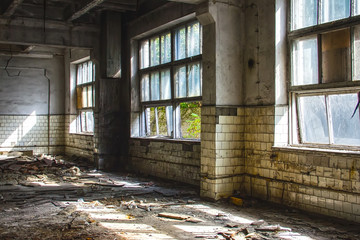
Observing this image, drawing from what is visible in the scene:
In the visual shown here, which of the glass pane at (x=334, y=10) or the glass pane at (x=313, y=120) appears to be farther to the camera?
the glass pane at (x=313, y=120)

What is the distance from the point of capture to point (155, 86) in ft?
33.8

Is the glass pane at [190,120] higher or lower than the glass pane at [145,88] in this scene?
lower

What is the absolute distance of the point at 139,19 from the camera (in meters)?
10.7

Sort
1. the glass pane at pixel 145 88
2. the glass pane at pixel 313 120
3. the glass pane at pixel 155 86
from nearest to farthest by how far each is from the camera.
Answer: the glass pane at pixel 313 120 → the glass pane at pixel 155 86 → the glass pane at pixel 145 88

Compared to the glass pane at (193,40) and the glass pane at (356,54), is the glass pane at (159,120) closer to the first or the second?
the glass pane at (193,40)

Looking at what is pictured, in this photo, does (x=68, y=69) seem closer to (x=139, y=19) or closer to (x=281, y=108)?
(x=139, y=19)

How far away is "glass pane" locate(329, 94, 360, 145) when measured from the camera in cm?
571

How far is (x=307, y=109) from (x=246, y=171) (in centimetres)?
166

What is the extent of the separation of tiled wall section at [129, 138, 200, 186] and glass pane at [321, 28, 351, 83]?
3.37 meters

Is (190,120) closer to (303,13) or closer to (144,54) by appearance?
(144,54)

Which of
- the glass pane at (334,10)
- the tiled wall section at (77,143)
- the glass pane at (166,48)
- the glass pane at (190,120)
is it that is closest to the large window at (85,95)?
the tiled wall section at (77,143)

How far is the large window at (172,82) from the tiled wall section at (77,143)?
11.4ft

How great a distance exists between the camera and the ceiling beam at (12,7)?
897 centimetres

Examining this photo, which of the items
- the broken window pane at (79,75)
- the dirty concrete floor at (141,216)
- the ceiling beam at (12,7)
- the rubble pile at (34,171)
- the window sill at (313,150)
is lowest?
the dirty concrete floor at (141,216)
